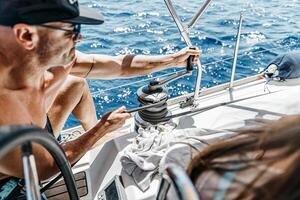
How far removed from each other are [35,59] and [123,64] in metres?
0.76

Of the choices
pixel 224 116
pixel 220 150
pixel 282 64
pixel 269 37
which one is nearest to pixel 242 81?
pixel 282 64

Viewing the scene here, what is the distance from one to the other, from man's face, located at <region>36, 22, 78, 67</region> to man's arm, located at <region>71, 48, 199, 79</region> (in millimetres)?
507

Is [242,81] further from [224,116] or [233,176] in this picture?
[233,176]

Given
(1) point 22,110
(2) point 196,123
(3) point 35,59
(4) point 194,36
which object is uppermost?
(3) point 35,59

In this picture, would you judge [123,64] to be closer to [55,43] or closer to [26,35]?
[55,43]

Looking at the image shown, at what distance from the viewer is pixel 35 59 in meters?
1.23

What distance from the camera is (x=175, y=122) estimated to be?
68.4 inches

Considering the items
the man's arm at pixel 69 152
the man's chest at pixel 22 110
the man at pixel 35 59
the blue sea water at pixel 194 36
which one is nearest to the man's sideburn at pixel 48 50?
the man at pixel 35 59

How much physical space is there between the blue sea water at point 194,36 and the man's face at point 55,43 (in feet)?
5.26

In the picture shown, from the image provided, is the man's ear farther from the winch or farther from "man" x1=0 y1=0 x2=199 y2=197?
the winch

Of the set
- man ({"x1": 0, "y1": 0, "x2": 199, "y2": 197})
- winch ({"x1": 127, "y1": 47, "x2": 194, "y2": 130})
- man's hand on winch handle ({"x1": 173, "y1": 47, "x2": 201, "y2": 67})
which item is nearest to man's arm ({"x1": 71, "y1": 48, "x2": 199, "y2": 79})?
man's hand on winch handle ({"x1": 173, "y1": 47, "x2": 201, "y2": 67})

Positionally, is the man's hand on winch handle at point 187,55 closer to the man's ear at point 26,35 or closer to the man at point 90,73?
the man at point 90,73

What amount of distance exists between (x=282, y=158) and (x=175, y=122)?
128 cm

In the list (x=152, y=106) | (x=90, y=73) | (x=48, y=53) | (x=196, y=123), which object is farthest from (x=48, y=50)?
(x=196, y=123)
